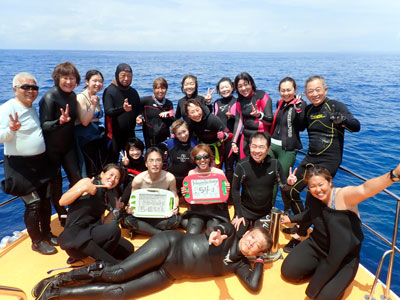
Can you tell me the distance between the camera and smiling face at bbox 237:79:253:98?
5.04 metres

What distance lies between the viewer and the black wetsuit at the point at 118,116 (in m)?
4.75

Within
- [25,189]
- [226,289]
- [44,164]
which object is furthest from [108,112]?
[226,289]

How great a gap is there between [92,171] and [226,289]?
283 cm

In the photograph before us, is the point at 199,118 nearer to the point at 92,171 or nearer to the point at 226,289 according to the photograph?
the point at 92,171

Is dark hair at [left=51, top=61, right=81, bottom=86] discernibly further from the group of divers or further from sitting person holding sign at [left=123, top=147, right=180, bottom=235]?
sitting person holding sign at [left=123, top=147, right=180, bottom=235]

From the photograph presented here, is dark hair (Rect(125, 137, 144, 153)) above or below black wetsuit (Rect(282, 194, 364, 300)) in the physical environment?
above

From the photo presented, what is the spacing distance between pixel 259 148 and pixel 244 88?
5.38ft

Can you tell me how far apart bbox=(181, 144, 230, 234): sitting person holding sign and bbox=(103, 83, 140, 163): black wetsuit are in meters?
1.52

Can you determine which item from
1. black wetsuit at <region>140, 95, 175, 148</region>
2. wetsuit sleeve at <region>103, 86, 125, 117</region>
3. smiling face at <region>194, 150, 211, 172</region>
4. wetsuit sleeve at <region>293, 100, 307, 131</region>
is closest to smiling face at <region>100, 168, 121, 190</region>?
smiling face at <region>194, 150, 211, 172</region>

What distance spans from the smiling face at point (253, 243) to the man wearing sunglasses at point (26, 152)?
9.01 ft

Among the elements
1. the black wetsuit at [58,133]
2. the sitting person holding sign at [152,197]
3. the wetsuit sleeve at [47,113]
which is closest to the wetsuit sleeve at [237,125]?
the sitting person holding sign at [152,197]

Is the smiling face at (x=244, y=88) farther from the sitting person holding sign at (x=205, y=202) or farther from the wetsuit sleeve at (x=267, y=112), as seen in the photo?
the sitting person holding sign at (x=205, y=202)

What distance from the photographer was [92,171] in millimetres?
4535

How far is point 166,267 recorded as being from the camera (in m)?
3.19
